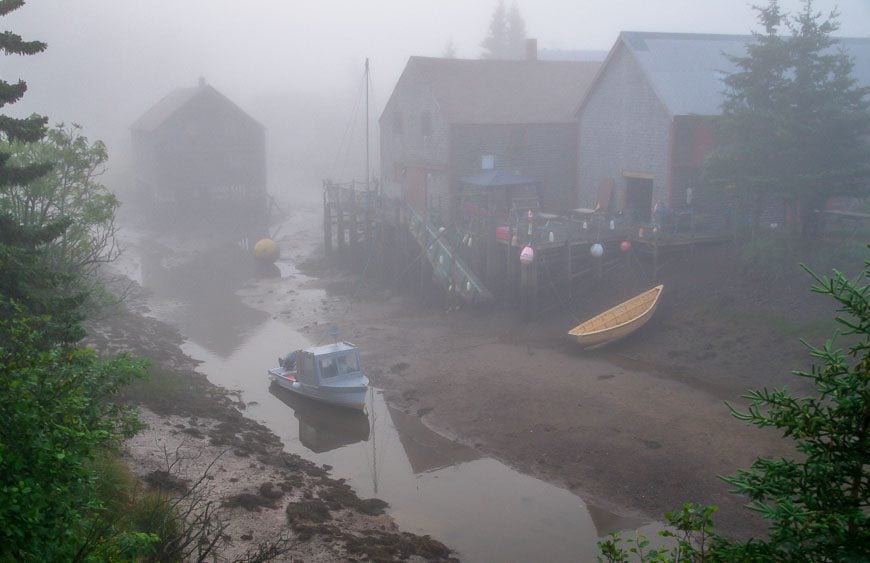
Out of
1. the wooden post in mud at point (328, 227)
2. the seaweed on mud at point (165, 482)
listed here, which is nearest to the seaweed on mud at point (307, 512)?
the seaweed on mud at point (165, 482)

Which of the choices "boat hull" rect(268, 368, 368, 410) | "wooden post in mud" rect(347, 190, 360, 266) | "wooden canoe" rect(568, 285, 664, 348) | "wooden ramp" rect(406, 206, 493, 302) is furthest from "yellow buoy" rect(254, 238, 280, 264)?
"wooden canoe" rect(568, 285, 664, 348)

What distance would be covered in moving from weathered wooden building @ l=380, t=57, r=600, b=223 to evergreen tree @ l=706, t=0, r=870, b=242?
10.2 m

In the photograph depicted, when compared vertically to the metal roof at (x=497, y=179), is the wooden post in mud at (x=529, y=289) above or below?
below

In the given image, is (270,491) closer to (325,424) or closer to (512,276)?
(325,424)

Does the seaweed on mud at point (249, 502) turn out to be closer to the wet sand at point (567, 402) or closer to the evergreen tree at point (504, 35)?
the wet sand at point (567, 402)

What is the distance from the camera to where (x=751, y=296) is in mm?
23328

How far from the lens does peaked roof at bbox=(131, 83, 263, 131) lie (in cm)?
5050

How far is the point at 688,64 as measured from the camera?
29.8 metres

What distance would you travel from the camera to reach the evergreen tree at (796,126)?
22609mm

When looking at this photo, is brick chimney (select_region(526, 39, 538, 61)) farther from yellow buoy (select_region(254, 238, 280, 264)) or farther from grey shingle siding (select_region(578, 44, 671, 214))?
yellow buoy (select_region(254, 238, 280, 264))

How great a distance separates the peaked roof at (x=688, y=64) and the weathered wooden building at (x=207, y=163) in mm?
28479

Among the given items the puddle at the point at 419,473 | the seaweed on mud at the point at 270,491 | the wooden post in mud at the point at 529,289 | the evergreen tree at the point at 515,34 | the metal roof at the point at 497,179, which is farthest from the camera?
the evergreen tree at the point at 515,34

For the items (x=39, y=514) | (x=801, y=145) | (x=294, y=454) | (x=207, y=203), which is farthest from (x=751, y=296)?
(x=207, y=203)

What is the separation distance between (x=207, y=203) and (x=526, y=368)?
1357 inches
